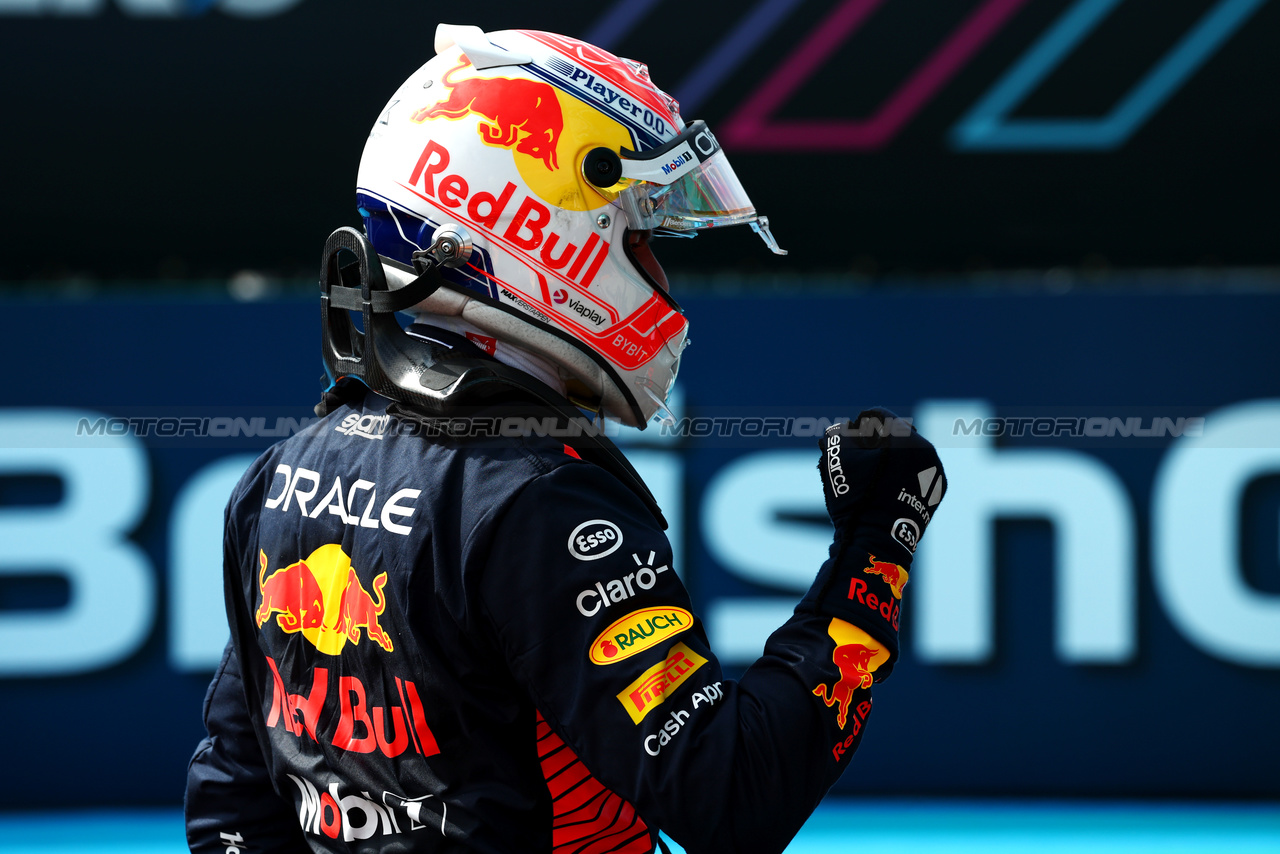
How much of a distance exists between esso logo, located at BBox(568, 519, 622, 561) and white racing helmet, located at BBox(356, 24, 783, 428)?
0.33 metres

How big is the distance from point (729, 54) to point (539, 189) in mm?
2581

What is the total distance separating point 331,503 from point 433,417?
0.14 m

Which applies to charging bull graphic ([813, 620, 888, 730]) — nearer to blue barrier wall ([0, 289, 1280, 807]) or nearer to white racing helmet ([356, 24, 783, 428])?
white racing helmet ([356, 24, 783, 428])

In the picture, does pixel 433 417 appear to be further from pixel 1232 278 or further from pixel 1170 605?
pixel 1232 278

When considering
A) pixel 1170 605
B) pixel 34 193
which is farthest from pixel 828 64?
pixel 34 193

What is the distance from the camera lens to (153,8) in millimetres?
3707

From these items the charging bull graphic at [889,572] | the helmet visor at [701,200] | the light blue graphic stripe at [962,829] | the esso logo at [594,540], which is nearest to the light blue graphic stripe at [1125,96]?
the light blue graphic stripe at [962,829]

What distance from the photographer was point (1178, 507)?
339 centimetres

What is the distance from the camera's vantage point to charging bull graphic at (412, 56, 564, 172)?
133 cm

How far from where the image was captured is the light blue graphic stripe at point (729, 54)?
3725mm

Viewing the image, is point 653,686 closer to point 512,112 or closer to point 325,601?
point 325,601

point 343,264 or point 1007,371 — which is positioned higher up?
point 1007,371

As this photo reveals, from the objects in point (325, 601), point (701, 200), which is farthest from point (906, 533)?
point (325, 601)
